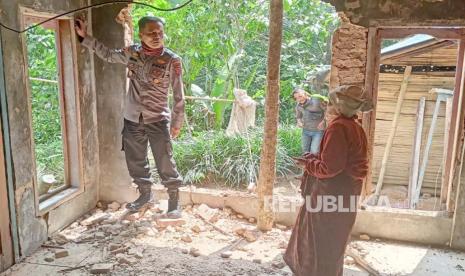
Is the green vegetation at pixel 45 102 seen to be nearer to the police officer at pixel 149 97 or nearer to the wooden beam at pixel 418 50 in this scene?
the police officer at pixel 149 97

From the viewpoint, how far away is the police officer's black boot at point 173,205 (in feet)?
16.1

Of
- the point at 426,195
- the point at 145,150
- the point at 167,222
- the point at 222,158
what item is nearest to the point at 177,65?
the point at 145,150

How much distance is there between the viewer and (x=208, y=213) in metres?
5.11

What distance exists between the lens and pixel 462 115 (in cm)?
423

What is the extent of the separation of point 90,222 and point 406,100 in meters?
4.99

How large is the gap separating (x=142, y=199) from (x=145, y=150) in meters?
0.60

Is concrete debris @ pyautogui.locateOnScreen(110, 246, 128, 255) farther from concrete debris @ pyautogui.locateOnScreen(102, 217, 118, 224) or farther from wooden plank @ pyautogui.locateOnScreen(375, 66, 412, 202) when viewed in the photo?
wooden plank @ pyautogui.locateOnScreen(375, 66, 412, 202)

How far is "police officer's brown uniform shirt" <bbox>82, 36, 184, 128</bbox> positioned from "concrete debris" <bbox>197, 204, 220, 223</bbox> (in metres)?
1.18

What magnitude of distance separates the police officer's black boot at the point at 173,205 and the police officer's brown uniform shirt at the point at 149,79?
829mm

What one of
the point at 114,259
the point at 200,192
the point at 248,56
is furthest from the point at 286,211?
the point at 248,56

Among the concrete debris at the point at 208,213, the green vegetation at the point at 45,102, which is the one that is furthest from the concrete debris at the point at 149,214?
the green vegetation at the point at 45,102

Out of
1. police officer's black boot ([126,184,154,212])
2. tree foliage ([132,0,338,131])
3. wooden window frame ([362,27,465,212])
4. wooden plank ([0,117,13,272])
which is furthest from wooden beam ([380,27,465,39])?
wooden plank ([0,117,13,272])

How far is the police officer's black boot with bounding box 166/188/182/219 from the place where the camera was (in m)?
4.92

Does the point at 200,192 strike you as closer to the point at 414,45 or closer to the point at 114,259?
the point at 114,259
